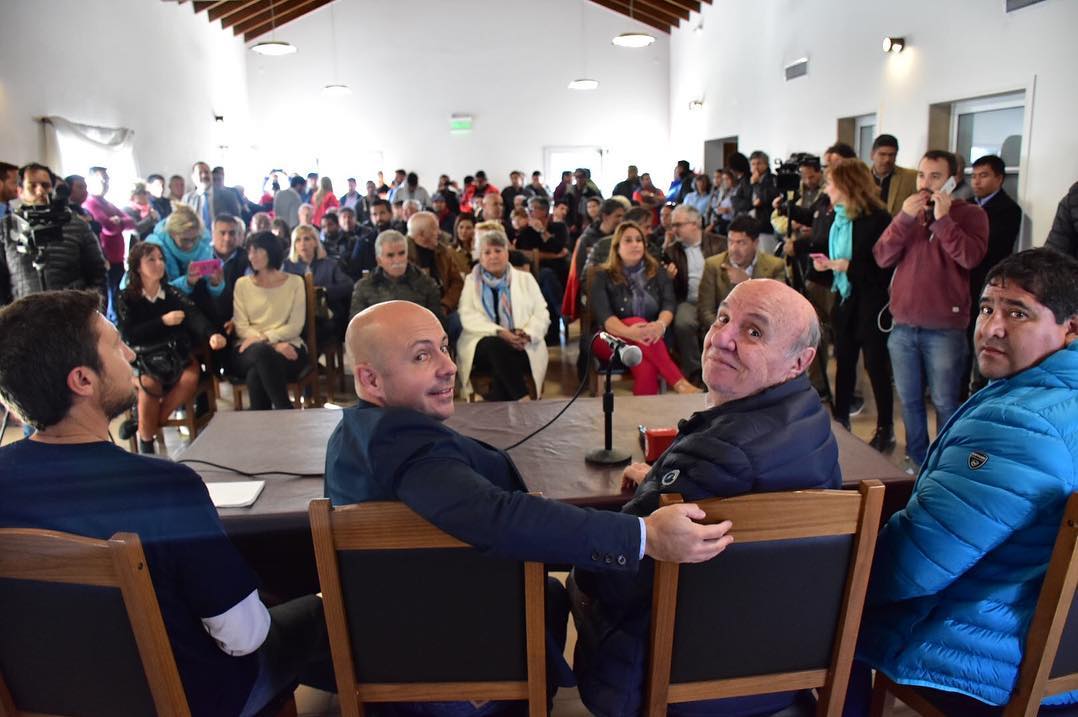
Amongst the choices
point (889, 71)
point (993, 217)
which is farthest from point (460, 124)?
point (993, 217)

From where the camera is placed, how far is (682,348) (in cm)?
438

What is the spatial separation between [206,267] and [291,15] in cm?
1090

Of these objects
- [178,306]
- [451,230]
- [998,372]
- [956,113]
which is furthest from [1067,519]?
[451,230]

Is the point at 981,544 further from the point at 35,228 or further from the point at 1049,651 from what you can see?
the point at 35,228

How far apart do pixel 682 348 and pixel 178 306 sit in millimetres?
2547

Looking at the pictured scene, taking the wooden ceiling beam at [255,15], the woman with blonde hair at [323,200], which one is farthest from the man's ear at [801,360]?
the wooden ceiling beam at [255,15]

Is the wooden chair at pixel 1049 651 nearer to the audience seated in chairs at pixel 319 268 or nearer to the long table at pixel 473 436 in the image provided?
the long table at pixel 473 436

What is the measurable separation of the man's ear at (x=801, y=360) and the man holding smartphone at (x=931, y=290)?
83.3 inches

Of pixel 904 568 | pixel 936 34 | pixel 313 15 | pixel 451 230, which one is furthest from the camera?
pixel 313 15

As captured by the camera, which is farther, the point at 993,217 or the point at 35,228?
the point at 35,228

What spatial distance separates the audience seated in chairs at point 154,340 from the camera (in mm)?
3705

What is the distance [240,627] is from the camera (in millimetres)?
1316

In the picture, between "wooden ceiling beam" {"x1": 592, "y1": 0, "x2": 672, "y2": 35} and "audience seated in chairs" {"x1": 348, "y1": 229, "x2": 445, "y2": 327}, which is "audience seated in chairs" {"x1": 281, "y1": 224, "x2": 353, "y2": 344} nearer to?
"audience seated in chairs" {"x1": 348, "y1": 229, "x2": 445, "y2": 327}

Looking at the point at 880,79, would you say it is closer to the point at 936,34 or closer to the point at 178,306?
the point at 936,34
